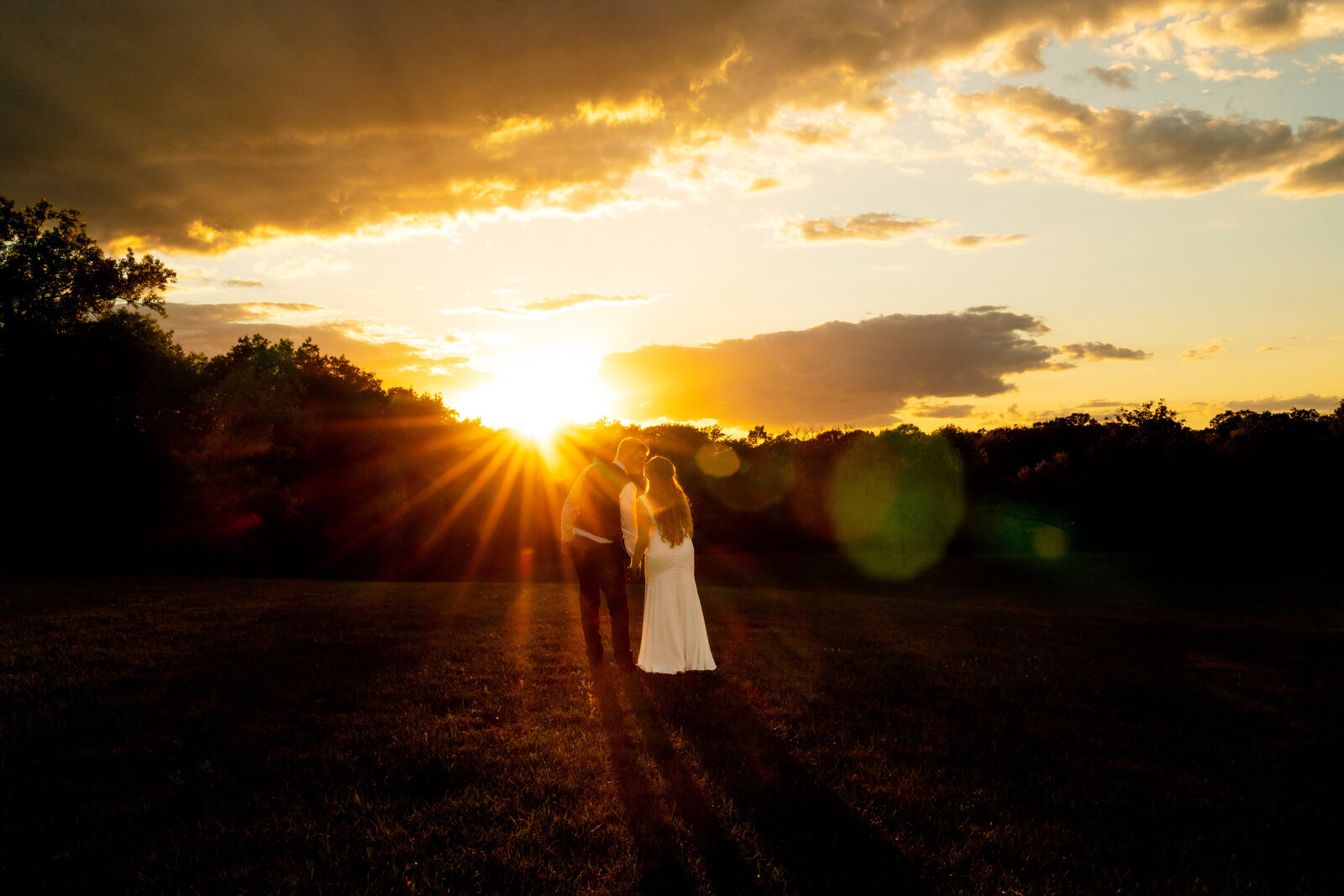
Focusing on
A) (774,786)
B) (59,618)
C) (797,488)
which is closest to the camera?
(774,786)

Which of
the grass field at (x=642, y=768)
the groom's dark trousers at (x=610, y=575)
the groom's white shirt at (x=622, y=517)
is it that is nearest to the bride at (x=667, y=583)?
the groom's white shirt at (x=622, y=517)

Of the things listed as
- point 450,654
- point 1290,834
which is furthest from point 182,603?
point 1290,834

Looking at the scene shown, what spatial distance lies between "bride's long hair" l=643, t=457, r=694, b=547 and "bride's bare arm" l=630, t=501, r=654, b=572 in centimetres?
12

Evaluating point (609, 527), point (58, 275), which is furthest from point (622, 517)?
point (58, 275)

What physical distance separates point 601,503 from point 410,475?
1900 inches

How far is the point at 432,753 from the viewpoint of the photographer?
6.88 m

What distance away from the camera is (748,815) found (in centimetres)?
568

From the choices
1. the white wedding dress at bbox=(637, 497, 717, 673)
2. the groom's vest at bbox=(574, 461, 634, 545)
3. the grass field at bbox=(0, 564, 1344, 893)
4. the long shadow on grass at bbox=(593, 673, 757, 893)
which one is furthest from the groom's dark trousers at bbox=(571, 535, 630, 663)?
the long shadow on grass at bbox=(593, 673, 757, 893)

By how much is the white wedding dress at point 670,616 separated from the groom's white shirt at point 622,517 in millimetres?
216

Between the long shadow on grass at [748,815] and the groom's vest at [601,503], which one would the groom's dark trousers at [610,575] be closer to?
the groom's vest at [601,503]

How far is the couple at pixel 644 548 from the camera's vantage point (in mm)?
10203

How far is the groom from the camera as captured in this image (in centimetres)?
1039

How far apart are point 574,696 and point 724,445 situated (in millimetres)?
66690

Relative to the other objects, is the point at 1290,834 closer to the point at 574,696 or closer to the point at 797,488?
the point at 574,696
